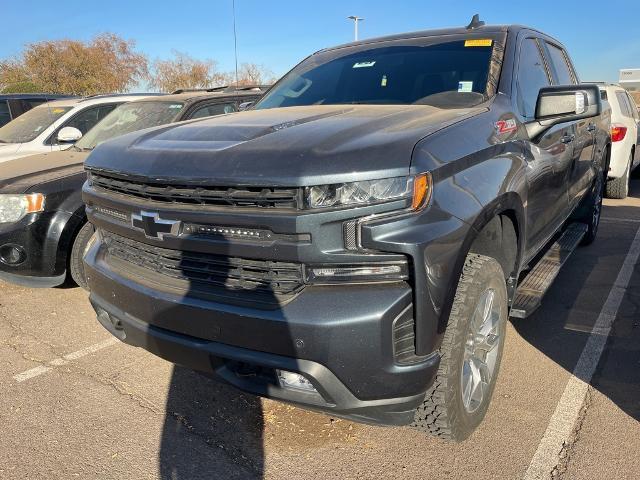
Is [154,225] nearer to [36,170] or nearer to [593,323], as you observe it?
[36,170]

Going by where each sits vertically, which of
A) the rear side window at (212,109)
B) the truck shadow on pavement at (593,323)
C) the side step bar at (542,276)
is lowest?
the truck shadow on pavement at (593,323)

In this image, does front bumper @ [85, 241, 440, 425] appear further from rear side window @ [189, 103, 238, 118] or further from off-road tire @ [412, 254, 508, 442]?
rear side window @ [189, 103, 238, 118]

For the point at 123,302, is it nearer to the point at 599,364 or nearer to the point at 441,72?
the point at 441,72

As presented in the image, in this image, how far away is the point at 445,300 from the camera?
2051 mm

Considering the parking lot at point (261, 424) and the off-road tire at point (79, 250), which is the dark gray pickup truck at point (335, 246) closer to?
the parking lot at point (261, 424)

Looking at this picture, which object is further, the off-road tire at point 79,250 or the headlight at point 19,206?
the off-road tire at point 79,250

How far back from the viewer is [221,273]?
2.18 metres

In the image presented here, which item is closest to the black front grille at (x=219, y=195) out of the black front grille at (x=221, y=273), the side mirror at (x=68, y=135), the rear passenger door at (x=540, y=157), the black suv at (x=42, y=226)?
the black front grille at (x=221, y=273)

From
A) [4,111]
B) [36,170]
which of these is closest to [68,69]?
[4,111]

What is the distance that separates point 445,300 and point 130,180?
144cm

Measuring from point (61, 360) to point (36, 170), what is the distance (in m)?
1.84

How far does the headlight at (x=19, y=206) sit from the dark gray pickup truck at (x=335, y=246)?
158 centimetres

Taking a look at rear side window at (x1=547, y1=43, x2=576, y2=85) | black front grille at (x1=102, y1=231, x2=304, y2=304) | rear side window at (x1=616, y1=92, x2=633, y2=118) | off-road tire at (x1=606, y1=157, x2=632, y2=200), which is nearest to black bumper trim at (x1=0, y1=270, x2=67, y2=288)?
black front grille at (x1=102, y1=231, x2=304, y2=304)

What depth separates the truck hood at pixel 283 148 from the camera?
1952 millimetres
